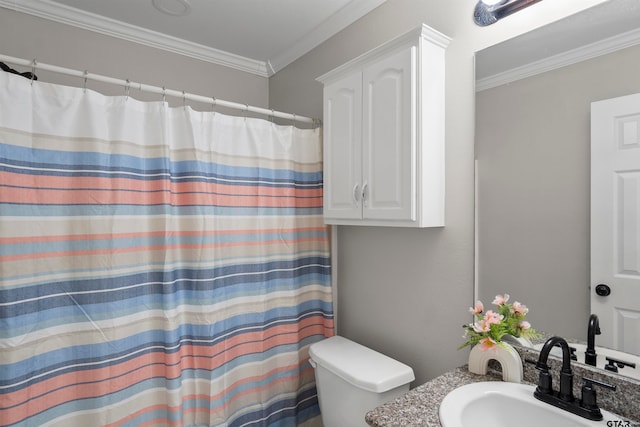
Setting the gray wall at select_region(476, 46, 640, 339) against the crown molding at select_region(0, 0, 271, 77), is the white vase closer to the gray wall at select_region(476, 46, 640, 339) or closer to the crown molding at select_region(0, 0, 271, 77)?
the gray wall at select_region(476, 46, 640, 339)

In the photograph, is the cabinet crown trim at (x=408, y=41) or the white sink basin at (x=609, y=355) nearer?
the white sink basin at (x=609, y=355)

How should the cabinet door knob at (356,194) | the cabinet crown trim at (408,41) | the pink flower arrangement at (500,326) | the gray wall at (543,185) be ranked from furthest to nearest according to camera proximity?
the cabinet door knob at (356,194) → the cabinet crown trim at (408,41) → the pink flower arrangement at (500,326) → the gray wall at (543,185)

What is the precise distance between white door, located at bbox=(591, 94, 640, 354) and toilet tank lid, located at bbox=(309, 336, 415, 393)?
0.71m

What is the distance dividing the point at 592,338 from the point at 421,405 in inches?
22.0

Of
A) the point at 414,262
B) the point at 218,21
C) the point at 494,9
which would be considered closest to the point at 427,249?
the point at 414,262

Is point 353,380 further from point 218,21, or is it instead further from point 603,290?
point 218,21

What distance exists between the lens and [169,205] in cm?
147

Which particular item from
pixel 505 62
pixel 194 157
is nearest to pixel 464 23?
pixel 505 62

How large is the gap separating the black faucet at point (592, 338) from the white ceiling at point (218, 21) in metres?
1.63

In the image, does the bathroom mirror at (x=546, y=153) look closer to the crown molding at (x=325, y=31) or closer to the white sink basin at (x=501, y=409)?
the white sink basin at (x=501, y=409)

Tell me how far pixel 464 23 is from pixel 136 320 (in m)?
1.79

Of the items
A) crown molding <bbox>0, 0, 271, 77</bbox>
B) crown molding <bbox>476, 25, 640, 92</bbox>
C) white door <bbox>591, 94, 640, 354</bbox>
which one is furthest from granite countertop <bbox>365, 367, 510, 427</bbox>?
crown molding <bbox>0, 0, 271, 77</bbox>

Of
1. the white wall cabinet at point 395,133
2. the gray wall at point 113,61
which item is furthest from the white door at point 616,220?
the gray wall at point 113,61

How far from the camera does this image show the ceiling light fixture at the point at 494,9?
1218 mm
